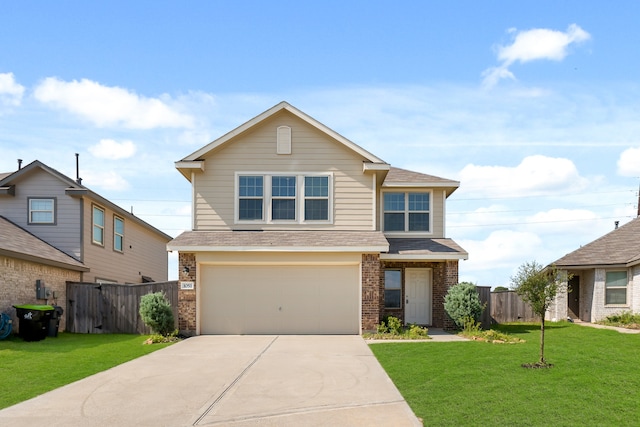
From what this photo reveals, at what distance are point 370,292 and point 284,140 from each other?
5828mm

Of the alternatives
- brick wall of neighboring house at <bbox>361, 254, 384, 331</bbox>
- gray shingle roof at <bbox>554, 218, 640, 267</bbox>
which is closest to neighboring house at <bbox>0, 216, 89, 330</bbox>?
brick wall of neighboring house at <bbox>361, 254, 384, 331</bbox>

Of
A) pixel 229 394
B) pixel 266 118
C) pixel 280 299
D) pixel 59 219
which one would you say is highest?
pixel 266 118

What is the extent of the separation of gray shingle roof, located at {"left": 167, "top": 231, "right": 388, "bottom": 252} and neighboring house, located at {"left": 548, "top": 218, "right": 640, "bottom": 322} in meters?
8.29

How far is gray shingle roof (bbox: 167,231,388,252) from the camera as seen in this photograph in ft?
60.6

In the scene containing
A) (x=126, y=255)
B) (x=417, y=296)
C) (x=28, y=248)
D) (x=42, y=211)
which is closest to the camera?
(x=28, y=248)

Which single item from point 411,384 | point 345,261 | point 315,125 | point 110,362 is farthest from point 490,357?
point 315,125

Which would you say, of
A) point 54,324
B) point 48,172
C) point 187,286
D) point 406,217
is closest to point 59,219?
point 48,172

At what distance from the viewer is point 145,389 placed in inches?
412

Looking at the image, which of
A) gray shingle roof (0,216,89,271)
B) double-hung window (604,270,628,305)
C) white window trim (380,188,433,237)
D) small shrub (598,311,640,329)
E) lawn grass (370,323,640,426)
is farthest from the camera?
double-hung window (604,270,628,305)

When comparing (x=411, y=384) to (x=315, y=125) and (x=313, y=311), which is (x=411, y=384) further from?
(x=315, y=125)

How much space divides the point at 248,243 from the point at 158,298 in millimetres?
3210

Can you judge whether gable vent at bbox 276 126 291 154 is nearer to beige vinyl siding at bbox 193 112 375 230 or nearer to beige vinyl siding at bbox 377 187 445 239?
beige vinyl siding at bbox 193 112 375 230

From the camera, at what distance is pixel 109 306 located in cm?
2088

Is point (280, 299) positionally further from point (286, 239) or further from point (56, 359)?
point (56, 359)
